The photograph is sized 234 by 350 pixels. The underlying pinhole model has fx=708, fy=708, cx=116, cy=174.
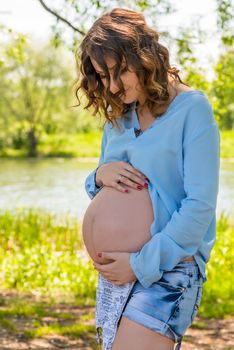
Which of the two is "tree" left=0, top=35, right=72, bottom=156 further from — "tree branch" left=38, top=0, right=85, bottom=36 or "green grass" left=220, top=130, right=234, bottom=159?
"tree branch" left=38, top=0, right=85, bottom=36

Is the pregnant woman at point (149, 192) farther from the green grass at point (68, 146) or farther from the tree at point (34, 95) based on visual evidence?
the tree at point (34, 95)

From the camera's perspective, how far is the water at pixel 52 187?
52.1ft

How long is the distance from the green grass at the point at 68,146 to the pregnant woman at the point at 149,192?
3349cm

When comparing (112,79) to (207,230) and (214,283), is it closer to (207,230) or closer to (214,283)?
(207,230)

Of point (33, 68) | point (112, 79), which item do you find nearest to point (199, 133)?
point (112, 79)

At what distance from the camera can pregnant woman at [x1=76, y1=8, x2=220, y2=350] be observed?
220cm

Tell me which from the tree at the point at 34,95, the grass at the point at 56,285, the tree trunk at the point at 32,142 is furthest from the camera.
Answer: the tree trunk at the point at 32,142

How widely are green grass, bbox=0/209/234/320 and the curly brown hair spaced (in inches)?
129

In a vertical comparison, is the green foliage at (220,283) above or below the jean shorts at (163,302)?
below

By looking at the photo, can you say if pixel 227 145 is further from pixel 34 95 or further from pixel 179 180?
pixel 179 180

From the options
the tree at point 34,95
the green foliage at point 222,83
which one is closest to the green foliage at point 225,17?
the green foliage at point 222,83

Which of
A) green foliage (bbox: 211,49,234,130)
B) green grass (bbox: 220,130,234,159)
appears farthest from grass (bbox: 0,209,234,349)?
green grass (bbox: 220,130,234,159)

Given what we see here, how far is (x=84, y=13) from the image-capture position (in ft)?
20.1

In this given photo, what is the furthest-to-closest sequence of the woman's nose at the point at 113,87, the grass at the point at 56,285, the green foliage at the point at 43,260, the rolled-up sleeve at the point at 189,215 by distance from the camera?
the green foliage at the point at 43,260, the grass at the point at 56,285, the woman's nose at the point at 113,87, the rolled-up sleeve at the point at 189,215
